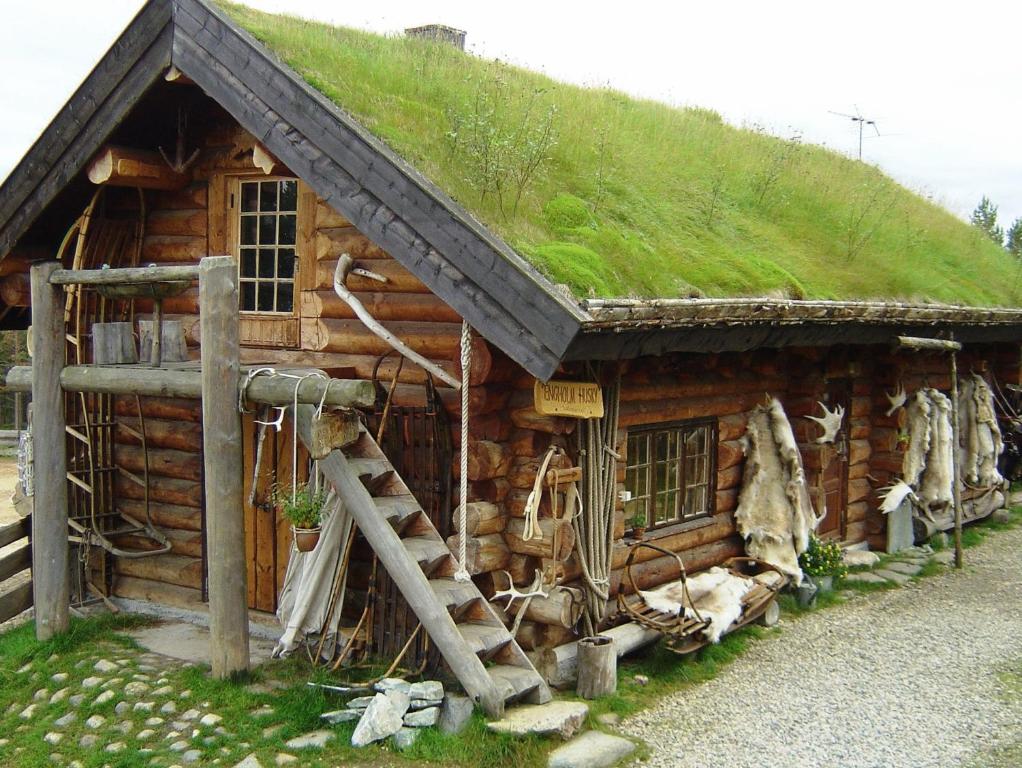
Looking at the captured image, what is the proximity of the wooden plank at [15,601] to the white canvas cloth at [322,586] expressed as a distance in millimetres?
3145

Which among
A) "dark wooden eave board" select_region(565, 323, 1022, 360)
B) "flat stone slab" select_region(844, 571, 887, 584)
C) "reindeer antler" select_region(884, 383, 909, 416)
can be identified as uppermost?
"dark wooden eave board" select_region(565, 323, 1022, 360)

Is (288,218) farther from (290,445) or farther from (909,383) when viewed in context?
(909,383)

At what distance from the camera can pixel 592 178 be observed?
11180mm

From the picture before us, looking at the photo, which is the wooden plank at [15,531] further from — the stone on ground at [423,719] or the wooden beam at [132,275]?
the stone on ground at [423,719]

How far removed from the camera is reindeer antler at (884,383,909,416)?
1317 cm

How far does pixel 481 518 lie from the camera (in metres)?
7.90

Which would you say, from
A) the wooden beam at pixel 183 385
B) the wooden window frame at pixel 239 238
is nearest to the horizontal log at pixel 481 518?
the wooden beam at pixel 183 385

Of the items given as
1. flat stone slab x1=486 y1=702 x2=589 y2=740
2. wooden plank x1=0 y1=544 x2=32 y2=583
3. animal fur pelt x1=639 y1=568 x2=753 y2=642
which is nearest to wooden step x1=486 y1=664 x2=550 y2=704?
flat stone slab x1=486 y1=702 x2=589 y2=740

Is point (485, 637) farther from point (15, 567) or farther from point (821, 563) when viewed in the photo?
point (15, 567)

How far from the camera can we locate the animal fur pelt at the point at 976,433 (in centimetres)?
1509

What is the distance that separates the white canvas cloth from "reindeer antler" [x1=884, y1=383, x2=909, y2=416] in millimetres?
7971

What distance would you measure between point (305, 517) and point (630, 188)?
6065 mm

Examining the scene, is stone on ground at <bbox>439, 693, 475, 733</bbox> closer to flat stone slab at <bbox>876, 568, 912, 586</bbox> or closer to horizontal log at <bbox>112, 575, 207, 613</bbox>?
horizontal log at <bbox>112, 575, 207, 613</bbox>

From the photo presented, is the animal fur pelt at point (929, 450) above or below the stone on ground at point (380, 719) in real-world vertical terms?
above
